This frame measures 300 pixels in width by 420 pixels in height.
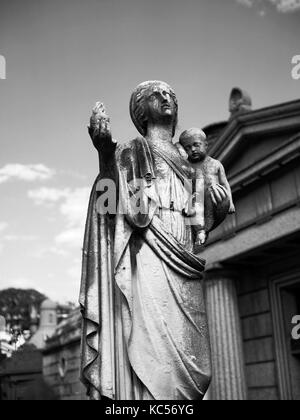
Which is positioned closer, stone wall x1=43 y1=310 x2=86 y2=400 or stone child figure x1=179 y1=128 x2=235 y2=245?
stone child figure x1=179 y1=128 x2=235 y2=245

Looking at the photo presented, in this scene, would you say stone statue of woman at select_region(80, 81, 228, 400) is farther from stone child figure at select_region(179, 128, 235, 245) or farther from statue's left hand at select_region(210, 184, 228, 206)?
stone child figure at select_region(179, 128, 235, 245)

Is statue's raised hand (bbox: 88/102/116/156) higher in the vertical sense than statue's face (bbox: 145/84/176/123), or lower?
lower

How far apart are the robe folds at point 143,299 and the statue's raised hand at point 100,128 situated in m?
0.29

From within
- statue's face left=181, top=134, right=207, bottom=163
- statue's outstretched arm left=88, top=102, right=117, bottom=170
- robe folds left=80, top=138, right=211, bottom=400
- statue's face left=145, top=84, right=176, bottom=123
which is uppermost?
statue's face left=145, top=84, right=176, bottom=123

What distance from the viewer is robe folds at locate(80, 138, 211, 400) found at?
3631mm

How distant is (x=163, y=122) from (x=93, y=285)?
64.0 inches

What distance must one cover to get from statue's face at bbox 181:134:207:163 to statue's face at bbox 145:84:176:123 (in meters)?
0.29

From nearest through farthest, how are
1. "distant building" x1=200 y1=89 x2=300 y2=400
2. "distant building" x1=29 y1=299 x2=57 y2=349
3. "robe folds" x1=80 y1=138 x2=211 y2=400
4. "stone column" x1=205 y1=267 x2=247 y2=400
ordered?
"robe folds" x1=80 y1=138 x2=211 y2=400
"distant building" x1=200 y1=89 x2=300 y2=400
"stone column" x1=205 y1=267 x2=247 y2=400
"distant building" x1=29 y1=299 x2=57 y2=349

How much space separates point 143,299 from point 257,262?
45.4 ft

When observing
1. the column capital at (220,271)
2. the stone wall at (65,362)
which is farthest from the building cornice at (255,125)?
the stone wall at (65,362)

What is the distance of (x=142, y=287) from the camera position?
3.82m

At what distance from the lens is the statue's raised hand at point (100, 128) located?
374 cm

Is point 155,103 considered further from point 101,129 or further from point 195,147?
point 101,129

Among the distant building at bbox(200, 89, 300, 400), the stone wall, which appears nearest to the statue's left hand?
the distant building at bbox(200, 89, 300, 400)
